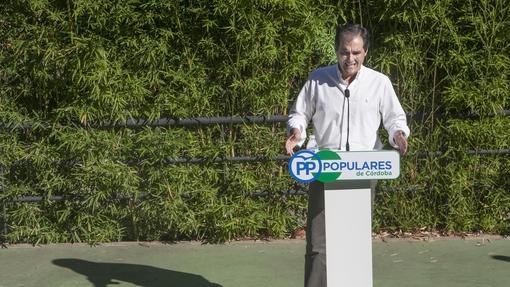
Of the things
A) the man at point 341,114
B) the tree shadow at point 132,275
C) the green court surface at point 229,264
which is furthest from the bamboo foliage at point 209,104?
the man at point 341,114

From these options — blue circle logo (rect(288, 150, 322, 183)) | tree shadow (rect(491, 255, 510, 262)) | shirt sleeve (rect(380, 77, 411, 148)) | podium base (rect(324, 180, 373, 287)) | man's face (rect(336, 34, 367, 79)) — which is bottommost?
tree shadow (rect(491, 255, 510, 262))

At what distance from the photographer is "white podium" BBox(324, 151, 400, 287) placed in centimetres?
380

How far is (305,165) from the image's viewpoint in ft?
12.0

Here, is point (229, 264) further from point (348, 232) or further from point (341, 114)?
point (348, 232)

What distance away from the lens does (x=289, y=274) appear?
224 inches

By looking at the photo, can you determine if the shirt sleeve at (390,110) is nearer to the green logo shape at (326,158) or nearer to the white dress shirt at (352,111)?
the white dress shirt at (352,111)

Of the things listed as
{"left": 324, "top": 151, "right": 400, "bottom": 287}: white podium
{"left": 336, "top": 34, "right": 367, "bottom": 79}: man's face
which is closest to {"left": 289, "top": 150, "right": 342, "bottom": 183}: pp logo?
{"left": 324, "top": 151, "right": 400, "bottom": 287}: white podium

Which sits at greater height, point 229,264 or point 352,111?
point 352,111

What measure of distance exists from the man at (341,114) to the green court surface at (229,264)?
4.17ft

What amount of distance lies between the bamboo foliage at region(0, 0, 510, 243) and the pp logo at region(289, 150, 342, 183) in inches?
105

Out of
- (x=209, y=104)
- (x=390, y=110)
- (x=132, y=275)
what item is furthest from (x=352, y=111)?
(x=209, y=104)

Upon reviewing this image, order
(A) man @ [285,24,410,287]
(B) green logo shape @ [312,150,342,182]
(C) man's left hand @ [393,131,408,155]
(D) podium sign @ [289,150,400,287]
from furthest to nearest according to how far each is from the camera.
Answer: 1. (A) man @ [285,24,410,287]
2. (C) man's left hand @ [393,131,408,155]
3. (D) podium sign @ [289,150,400,287]
4. (B) green logo shape @ [312,150,342,182]

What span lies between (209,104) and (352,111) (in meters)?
2.38

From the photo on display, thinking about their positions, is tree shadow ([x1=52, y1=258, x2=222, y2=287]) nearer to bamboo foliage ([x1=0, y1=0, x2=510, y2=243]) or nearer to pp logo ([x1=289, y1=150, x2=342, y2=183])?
bamboo foliage ([x1=0, y1=0, x2=510, y2=243])
